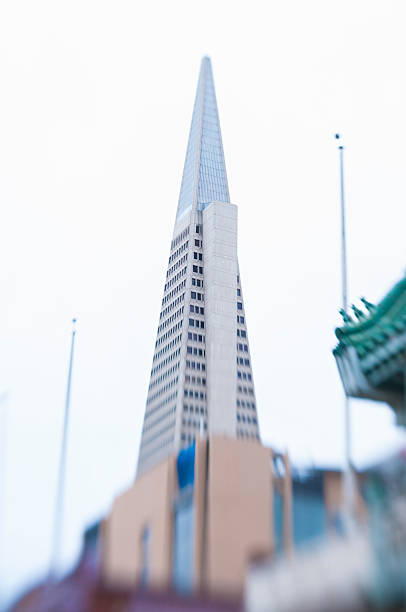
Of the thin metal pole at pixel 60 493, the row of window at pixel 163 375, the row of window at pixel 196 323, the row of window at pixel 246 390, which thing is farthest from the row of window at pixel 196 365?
the thin metal pole at pixel 60 493

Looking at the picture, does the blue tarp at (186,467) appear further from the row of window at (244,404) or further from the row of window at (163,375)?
the row of window at (163,375)

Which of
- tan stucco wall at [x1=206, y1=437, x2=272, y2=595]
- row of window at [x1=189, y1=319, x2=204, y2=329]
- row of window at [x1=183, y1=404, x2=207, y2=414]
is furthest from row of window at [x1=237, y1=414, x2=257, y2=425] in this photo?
tan stucco wall at [x1=206, y1=437, x2=272, y2=595]

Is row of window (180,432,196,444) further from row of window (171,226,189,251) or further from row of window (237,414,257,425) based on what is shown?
row of window (171,226,189,251)

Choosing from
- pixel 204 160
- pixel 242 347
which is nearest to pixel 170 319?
pixel 242 347

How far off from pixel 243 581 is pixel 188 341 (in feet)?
293

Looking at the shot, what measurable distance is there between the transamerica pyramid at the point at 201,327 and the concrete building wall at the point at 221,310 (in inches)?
5.3

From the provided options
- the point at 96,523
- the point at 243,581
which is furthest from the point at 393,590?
the point at 96,523

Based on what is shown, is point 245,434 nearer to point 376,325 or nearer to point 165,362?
point 165,362

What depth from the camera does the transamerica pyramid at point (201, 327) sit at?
147625 mm

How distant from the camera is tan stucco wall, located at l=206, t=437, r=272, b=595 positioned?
6606 centimetres

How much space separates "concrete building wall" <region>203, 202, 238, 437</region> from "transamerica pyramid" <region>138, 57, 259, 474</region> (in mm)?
135

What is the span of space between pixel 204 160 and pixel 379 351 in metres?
96.3

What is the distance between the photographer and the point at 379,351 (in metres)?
72.1

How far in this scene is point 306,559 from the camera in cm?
5312
